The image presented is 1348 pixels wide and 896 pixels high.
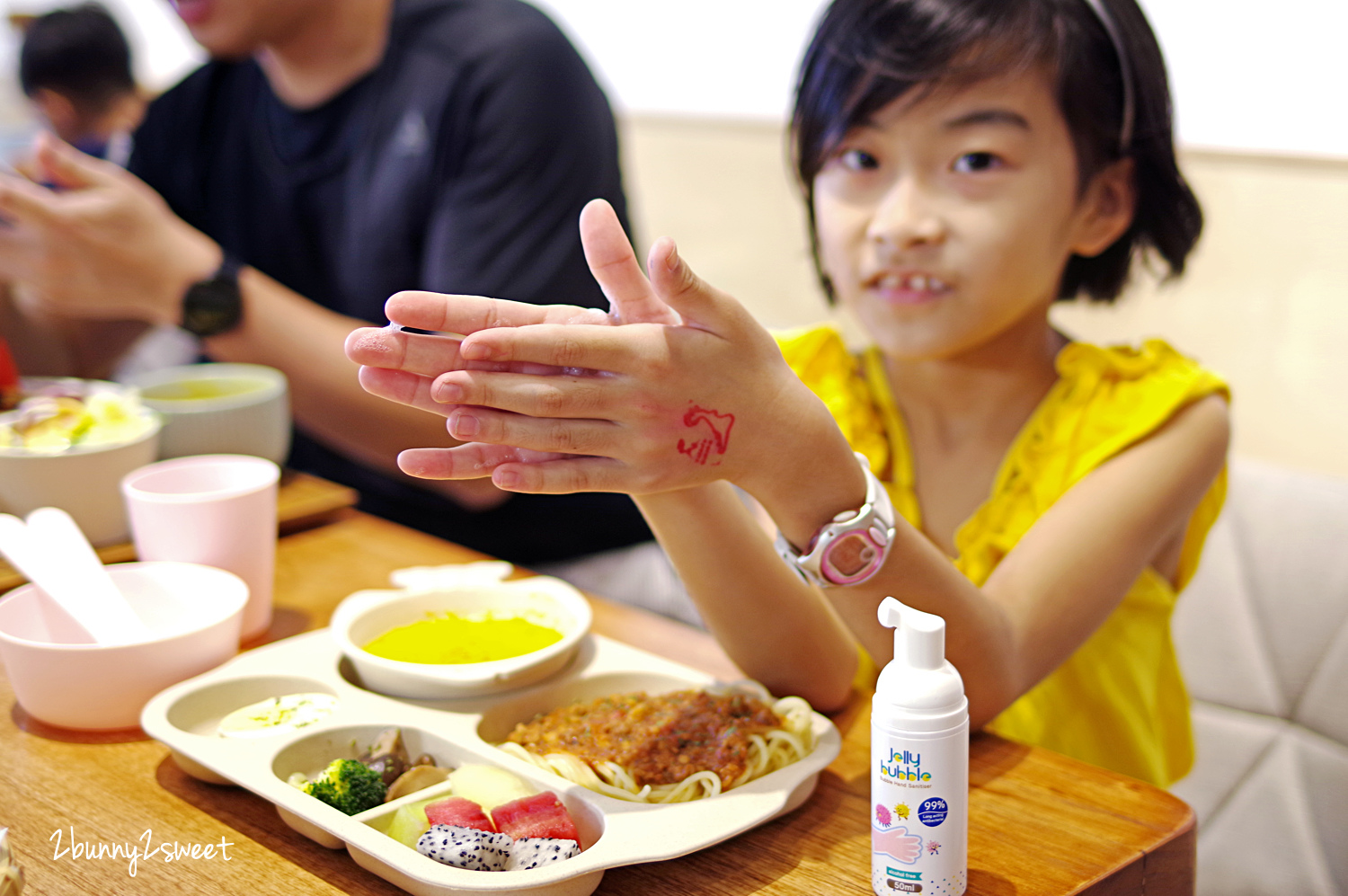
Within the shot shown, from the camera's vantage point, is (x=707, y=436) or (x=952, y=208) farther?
(x=952, y=208)

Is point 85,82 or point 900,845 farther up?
point 85,82

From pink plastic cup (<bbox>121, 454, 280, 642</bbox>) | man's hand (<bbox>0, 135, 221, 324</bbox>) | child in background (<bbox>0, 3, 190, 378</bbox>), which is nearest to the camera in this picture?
pink plastic cup (<bbox>121, 454, 280, 642</bbox>)

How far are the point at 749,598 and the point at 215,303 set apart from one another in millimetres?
1265

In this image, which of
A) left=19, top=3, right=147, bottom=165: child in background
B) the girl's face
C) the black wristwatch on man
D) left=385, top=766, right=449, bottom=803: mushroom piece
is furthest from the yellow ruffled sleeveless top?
left=19, top=3, right=147, bottom=165: child in background

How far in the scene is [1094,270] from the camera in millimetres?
1539

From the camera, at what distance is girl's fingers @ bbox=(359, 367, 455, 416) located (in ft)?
2.77

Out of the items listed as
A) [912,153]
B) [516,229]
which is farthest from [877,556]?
[516,229]

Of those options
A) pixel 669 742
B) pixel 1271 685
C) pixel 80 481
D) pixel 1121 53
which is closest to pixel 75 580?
pixel 80 481

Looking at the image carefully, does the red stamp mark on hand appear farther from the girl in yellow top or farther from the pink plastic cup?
the pink plastic cup

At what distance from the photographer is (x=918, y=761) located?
2.44ft

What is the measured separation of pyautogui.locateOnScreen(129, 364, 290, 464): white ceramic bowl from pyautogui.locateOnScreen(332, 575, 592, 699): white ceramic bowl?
0.53 meters

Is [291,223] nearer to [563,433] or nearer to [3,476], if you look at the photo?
[3,476]

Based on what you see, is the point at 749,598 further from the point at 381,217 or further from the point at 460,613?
the point at 381,217

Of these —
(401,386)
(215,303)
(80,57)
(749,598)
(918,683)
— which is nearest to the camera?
(918,683)
